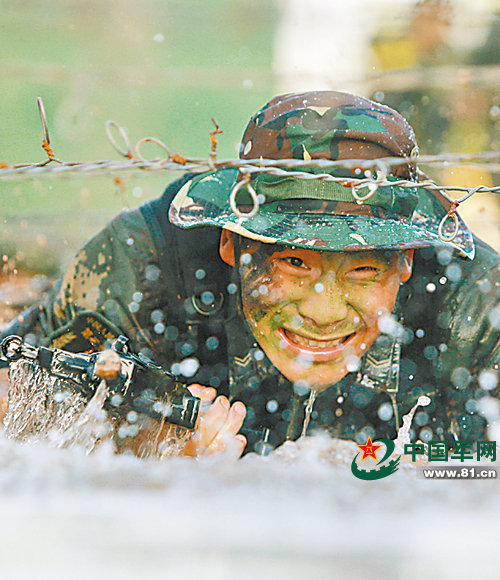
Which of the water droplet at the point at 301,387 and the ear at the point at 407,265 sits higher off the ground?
the ear at the point at 407,265

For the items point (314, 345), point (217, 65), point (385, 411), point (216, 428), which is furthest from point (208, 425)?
point (217, 65)

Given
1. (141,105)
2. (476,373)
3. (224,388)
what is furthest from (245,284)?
(141,105)

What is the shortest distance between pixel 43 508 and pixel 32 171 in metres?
0.46

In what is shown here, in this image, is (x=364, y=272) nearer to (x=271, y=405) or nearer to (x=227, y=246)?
(x=227, y=246)

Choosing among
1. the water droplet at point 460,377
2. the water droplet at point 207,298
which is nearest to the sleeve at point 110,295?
the water droplet at point 207,298

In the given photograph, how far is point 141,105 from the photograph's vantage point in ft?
5.67

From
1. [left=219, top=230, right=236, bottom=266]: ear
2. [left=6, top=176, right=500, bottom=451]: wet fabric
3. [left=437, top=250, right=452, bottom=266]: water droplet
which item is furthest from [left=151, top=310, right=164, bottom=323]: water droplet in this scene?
[left=437, top=250, right=452, bottom=266]: water droplet

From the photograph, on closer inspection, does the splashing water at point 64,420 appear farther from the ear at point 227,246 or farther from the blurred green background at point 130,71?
the blurred green background at point 130,71

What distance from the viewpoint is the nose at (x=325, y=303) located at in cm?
94

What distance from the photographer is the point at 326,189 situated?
92cm

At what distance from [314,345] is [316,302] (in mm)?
117

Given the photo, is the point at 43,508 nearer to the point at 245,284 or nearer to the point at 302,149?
the point at 245,284

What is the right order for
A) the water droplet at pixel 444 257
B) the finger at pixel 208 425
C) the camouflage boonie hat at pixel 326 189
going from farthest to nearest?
the water droplet at pixel 444 257 < the finger at pixel 208 425 < the camouflage boonie hat at pixel 326 189

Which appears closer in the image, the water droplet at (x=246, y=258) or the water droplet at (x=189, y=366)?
the water droplet at (x=246, y=258)
